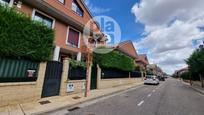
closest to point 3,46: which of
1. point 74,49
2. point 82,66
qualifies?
point 82,66

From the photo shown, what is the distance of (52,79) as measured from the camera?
8.40 meters

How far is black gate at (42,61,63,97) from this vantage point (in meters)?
8.00

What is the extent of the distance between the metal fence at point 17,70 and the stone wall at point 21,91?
0.77ft

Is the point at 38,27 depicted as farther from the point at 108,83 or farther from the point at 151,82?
the point at 151,82

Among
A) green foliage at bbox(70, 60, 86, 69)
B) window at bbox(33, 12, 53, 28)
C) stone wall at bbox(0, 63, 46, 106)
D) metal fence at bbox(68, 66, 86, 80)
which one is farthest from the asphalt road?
window at bbox(33, 12, 53, 28)

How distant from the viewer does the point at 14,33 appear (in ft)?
20.5

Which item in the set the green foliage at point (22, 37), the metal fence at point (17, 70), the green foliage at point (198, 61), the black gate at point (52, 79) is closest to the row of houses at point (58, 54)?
the black gate at point (52, 79)

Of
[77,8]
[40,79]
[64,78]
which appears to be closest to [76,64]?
[64,78]

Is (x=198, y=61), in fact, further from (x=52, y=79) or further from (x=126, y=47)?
(x=126, y=47)

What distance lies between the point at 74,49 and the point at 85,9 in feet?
20.7

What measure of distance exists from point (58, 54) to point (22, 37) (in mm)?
5674

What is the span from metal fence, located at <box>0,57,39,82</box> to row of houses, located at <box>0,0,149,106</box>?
0.51ft

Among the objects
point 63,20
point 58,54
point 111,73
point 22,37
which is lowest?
point 111,73

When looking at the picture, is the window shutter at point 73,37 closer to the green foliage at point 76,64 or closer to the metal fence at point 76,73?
the green foliage at point 76,64
